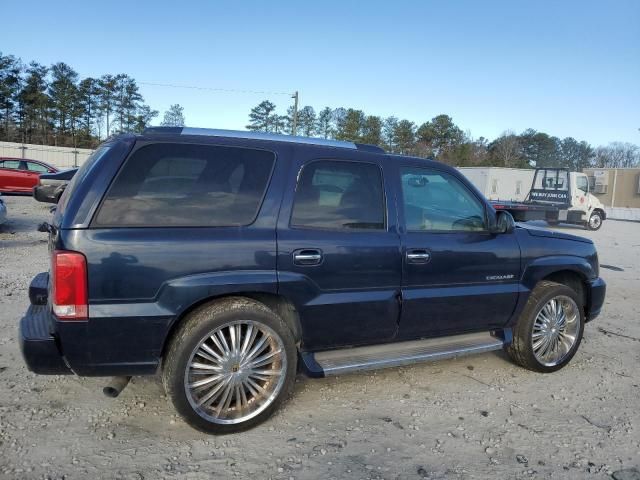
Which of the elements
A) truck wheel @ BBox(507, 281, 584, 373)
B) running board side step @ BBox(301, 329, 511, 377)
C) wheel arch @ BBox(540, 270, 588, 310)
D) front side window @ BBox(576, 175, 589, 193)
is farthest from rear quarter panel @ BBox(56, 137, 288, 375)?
front side window @ BBox(576, 175, 589, 193)

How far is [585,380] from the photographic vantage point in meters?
4.28

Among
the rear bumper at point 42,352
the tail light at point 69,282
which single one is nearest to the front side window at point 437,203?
the tail light at point 69,282

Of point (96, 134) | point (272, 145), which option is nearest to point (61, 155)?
point (96, 134)

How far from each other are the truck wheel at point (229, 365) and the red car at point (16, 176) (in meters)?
18.5

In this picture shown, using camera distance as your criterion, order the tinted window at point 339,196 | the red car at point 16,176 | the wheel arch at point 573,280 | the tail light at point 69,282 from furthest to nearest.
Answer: the red car at point 16,176, the wheel arch at point 573,280, the tinted window at point 339,196, the tail light at point 69,282

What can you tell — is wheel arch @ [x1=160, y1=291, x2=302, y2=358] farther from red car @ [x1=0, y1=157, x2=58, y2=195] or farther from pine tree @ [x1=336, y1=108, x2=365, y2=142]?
pine tree @ [x1=336, y1=108, x2=365, y2=142]

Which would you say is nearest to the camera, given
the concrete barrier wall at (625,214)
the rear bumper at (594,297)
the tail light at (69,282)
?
the tail light at (69,282)

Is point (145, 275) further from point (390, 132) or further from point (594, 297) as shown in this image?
point (390, 132)

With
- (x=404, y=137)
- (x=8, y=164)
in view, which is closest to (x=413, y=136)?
(x=404, y=137)

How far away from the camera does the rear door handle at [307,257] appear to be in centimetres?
320

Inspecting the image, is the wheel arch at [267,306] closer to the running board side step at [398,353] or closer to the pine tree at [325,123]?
the running board side step at [398,353]

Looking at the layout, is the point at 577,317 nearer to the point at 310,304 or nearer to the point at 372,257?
the point at 372,257

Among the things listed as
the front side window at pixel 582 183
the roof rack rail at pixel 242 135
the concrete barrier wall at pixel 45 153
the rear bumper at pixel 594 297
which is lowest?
the rear bumper at pixel 594 297

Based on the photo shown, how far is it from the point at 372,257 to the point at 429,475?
1.39m
